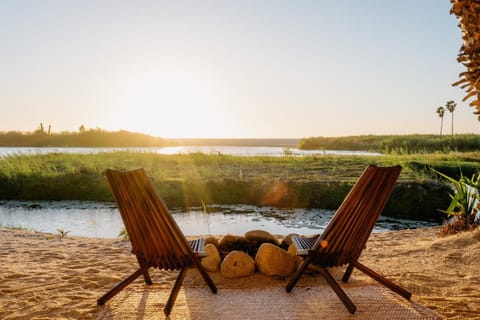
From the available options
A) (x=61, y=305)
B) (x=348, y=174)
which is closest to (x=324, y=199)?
(x=348, y=174)

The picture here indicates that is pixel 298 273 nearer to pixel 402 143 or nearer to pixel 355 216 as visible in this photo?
pixel 355 216

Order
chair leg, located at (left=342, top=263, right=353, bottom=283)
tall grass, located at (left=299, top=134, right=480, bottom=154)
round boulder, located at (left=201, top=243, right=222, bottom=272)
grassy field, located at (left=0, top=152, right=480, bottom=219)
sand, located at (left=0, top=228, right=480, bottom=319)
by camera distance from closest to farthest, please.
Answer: sand, located at (left=0, top=228, right=480, bottom=319) → chair leg, located at (left=342, top=263, right=353, bottom=283) → round boulder, located at (left=201, top=243, right=222, bottom=272) → grassy field, located at (left=0, top=152, right=480, bottom=219) → tall grass, located at (left=299, top=134, right=480, bottom=154)

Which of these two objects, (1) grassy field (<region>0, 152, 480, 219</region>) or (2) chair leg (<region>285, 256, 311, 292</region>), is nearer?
(2) chair leg (<region>285, 256, 311, 292</region>)

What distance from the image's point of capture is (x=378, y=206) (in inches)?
132

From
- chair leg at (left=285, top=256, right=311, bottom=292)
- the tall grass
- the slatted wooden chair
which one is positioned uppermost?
the tall grass

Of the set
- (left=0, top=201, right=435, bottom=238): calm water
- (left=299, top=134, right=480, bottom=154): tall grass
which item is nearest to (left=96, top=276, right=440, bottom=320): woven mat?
(left=0, top=201, right=435, bottom=238): calm water

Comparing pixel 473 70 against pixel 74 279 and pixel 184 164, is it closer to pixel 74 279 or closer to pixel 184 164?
pixel 74 279

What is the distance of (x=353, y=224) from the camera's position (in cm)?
329

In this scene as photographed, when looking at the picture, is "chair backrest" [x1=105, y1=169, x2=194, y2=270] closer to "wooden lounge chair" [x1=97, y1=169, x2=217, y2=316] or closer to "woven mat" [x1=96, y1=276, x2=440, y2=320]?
"wooden lounge chair" [x1=97, y1=169, x2=217, y2=316]

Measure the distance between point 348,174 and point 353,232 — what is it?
44.2ft

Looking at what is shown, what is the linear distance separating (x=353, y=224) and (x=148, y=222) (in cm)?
162

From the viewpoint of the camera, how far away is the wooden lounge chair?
321cm

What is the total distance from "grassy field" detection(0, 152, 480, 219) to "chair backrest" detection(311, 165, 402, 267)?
770cm

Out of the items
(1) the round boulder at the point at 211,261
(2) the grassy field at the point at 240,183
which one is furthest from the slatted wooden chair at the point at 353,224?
(2) the grassy field at the point at 240,183
